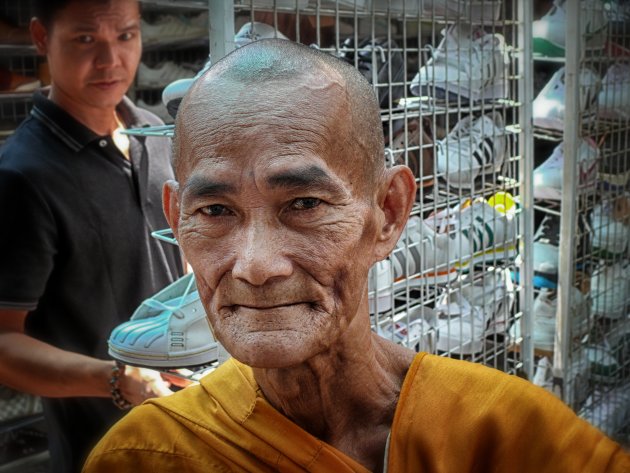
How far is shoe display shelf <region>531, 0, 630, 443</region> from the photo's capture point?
9.03ft

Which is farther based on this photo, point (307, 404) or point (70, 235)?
point (70, 235)

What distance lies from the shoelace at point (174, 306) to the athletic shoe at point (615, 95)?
1706mm

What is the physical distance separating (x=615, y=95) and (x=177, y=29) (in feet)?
4.96

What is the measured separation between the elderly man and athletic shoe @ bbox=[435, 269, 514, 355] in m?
1.04

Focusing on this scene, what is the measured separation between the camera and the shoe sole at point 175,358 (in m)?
1.70

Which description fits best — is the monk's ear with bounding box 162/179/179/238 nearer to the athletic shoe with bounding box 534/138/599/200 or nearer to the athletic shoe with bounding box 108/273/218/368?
the athletic shoe with bounding box 108/273/218/368

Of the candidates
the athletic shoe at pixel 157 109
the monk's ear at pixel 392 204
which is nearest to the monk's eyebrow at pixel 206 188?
the monk's ear at pixel 392 204

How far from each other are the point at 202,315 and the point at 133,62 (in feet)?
2.17

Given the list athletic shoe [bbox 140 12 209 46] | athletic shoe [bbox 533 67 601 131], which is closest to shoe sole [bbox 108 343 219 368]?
athletic shoe [bbox 140 12 209 46]

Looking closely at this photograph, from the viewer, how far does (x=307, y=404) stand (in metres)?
1.16

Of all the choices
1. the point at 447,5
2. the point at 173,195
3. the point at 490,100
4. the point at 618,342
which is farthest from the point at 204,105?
the point at 618,342

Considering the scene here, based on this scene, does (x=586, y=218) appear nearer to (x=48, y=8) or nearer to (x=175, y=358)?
(x=175, y=358)

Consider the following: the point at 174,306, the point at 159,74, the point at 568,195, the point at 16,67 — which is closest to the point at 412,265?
the point at 174,306

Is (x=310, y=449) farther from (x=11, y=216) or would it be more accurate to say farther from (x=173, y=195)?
(x=11, y=216)
